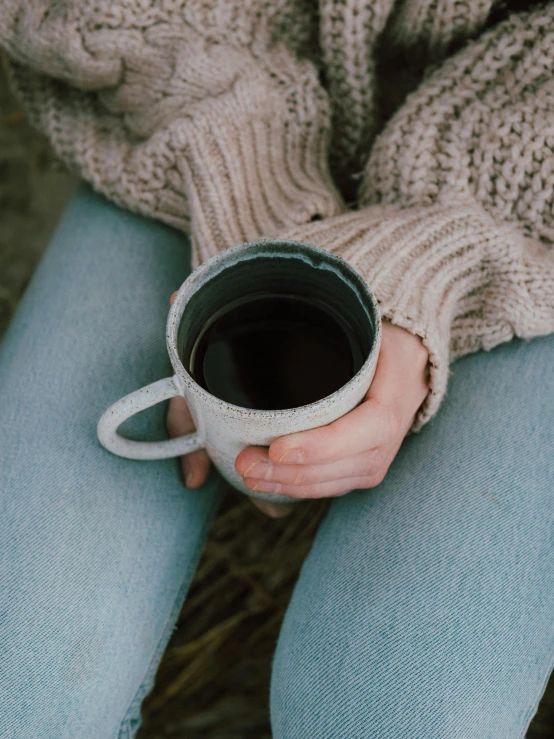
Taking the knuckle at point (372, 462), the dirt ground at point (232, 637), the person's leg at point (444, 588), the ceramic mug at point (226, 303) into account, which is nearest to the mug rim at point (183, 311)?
the ceramic mug at point (226, 303)

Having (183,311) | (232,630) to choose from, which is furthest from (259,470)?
(232,630)

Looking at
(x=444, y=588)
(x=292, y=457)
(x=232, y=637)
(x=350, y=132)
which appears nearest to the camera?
(x=292, y=457)

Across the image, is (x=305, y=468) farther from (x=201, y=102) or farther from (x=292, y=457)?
(x=201, y=102)

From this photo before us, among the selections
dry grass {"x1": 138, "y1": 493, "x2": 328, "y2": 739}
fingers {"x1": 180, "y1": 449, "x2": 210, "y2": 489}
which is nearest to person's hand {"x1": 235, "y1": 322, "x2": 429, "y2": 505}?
fingers {"x1": 180, "y1": 449, "x2": 210, "y2": 489}

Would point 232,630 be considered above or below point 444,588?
below

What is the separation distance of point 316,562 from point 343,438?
23 centimetres

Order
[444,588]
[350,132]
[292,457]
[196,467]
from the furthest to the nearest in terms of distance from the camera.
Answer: [350,132], [196,467], [444,588], [292,457]

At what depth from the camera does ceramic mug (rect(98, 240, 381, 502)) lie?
18.0 inches

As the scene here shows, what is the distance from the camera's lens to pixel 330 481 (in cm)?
57

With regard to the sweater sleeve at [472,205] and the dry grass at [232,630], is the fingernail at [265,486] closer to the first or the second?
the sweater sleeve at [472,205]

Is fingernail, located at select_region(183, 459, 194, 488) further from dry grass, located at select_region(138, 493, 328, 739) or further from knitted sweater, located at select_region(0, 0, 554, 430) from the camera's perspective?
dry grass, located at select_region(138, 493, 328, 739)

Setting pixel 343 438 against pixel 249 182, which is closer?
pixel 343 438

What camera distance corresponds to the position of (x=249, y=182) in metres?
0.74

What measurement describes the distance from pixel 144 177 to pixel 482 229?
1.30ft
